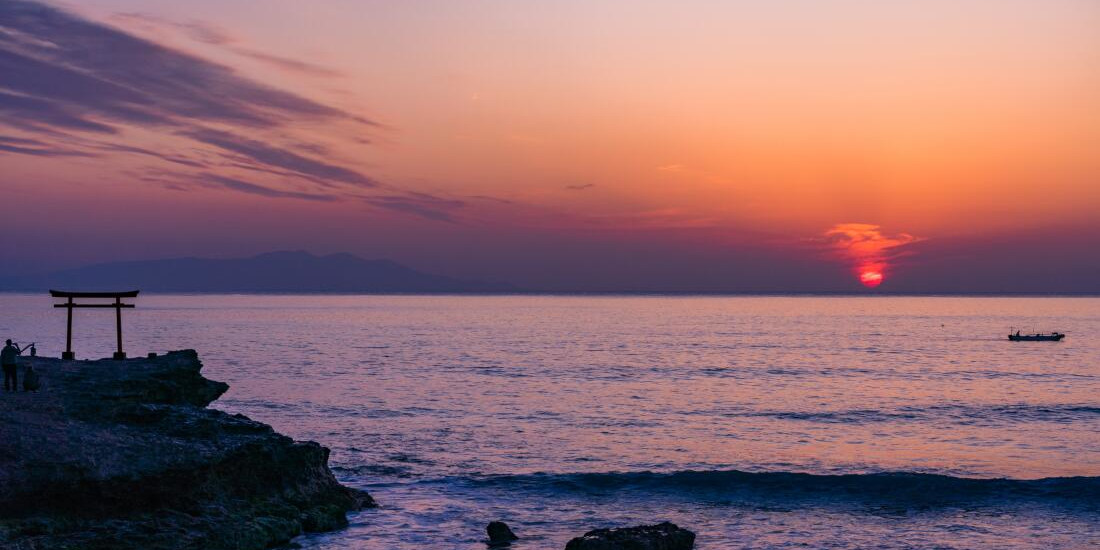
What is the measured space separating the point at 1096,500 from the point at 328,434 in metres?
34.1

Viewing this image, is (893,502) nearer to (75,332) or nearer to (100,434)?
(100,434)

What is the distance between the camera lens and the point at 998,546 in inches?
933

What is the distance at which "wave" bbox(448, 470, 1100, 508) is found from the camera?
29.4m

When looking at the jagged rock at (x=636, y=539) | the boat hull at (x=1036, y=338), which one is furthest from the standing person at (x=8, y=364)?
the boat hull at (x=1036, y=338)

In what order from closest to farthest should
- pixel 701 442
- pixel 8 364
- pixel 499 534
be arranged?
1. pixel 499 534
2. pixel 8 364
3. pixel 701 442

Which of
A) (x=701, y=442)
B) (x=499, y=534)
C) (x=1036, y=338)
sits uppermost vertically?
(x=1036, y=338)

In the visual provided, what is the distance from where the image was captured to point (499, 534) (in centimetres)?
2341

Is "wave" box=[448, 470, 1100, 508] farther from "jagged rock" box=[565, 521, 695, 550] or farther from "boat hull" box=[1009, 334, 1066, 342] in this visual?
"boat hull" box=[1009, 334, 1066, 342]

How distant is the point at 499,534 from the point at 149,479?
9.80 m

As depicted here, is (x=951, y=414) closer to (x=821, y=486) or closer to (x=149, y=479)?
(x=821, y=486)

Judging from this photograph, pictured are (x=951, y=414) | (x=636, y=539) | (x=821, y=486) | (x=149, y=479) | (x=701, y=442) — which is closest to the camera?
(x=636, y=539)

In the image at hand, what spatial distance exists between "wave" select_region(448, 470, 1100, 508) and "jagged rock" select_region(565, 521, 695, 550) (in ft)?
27.2

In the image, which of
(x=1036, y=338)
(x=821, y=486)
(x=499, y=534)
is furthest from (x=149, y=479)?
(x=1036, y=338)

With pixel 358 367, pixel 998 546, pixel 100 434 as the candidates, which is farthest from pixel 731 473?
pixel 358 367
